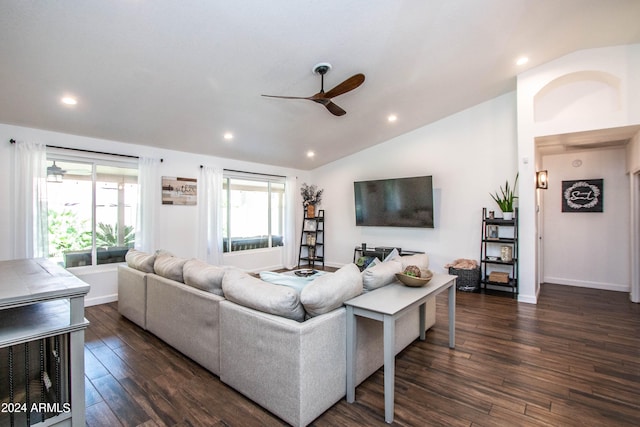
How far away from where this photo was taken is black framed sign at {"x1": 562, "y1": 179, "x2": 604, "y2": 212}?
204 inches

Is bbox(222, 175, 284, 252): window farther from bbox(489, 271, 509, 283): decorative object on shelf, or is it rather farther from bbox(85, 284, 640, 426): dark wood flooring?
bbox(489, 271, 509, 283): decorative object on shelf

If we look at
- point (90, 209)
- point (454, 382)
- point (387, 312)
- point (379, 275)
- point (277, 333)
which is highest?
point (90, 209)

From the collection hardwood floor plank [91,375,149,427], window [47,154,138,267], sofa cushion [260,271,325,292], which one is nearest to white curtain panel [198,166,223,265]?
window [47,154,138,267]

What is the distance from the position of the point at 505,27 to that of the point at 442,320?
3.46m

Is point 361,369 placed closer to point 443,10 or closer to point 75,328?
point 75,328

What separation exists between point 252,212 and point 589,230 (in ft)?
21.3

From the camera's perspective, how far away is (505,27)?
10.9 ft

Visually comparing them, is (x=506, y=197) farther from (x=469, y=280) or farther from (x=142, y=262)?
(x=142, y=262)

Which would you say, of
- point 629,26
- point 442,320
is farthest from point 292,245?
point 629,26

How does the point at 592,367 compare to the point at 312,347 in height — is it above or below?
below

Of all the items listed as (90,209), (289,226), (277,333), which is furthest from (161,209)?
(277,333)

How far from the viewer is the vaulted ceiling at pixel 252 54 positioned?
2.54 m

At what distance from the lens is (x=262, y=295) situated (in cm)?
207

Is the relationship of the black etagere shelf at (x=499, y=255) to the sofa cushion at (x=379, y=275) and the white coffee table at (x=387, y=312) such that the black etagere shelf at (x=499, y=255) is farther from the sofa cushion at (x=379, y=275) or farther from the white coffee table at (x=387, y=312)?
the sofa cushion at (x=379, y=275)
